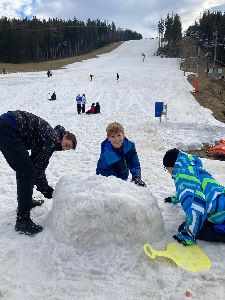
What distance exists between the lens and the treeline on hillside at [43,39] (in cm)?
8412

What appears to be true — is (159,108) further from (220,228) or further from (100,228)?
(100,228)

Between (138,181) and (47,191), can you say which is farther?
(47,191)

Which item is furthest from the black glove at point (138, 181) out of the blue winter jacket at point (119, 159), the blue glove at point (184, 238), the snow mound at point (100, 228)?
the blue glove at point (184, 238)

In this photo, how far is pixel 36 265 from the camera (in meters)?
4.35

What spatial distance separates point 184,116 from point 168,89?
14461 mm

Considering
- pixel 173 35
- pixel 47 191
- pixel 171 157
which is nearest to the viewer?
pixel 171 157

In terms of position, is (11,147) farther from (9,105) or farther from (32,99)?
(32,99)

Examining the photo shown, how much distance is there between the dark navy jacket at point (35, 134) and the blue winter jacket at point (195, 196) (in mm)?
1673

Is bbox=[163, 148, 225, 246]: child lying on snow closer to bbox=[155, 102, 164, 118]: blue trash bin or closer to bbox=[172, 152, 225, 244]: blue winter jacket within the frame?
bbox=[172, 152, 225, 244]: blue winter jacket

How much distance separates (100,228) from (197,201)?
125 centimetres

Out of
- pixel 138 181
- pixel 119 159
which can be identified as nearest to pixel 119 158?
pixel 119 159

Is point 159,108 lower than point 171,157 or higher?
lower

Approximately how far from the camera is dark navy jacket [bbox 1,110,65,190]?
15.7 ft

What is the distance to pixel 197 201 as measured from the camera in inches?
182
